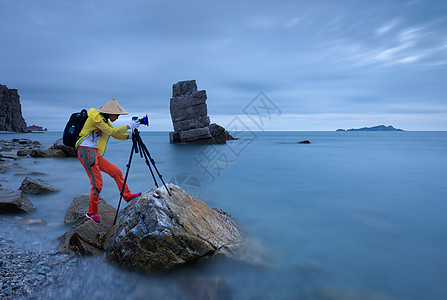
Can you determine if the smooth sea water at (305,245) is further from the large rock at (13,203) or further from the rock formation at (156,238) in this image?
the large rock at (13,203)

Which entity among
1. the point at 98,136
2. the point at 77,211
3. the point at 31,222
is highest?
the point at 98,136

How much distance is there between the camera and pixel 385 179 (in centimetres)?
1656

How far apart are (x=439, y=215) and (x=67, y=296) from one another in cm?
1083

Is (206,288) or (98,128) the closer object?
(206,288)

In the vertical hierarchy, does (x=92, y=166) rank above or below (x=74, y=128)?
below

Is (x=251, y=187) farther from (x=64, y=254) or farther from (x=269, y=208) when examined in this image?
(x=64, y=254)

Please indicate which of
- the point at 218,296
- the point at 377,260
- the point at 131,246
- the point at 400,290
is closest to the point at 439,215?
the point at 377,260

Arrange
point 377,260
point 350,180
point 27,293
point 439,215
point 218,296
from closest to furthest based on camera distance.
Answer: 1. point 27,293
2. point 218,296
3. point 377,260
4. point 439,215
5. point 350,180

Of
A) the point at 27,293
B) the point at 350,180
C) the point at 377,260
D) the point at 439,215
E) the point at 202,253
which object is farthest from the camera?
the point at 350,180

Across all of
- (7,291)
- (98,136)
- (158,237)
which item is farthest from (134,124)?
(7,291)

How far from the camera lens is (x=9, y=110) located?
114 meters

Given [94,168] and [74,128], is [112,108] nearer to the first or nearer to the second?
[74,128]

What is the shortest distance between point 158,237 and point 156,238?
4 cm

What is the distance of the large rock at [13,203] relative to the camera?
7.04 meters
